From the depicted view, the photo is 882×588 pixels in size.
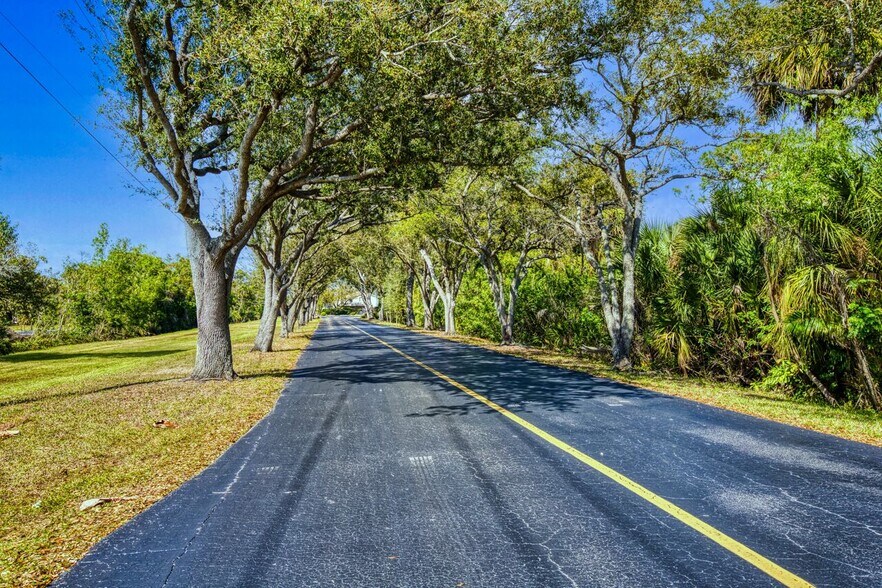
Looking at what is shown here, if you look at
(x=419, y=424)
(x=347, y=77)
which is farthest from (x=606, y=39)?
(x=419, y=424)

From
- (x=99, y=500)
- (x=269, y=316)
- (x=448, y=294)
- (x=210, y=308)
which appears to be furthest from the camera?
(x=448, y=294)

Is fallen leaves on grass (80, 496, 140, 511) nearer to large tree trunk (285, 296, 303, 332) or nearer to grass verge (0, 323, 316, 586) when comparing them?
grass verge (0, 323, 316, 586)

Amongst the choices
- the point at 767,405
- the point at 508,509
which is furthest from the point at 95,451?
the point at 767,405

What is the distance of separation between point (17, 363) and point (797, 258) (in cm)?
3134

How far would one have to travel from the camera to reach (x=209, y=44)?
9.07 meters

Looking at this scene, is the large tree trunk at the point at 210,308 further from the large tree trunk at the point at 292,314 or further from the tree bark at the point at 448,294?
the large tree trunk at the point at 292,314

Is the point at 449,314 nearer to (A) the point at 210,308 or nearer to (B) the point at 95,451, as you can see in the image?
(A) the point at 210,308

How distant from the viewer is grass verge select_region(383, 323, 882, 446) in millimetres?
7004

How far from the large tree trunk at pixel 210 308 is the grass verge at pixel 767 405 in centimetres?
925

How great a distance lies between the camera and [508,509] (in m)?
4.18

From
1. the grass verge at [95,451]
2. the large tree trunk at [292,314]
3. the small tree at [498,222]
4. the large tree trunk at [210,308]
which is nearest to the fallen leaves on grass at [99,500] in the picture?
the grass verge at [95,451]

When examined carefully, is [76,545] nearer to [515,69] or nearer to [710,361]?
[515,69]

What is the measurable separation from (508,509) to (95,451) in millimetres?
5315

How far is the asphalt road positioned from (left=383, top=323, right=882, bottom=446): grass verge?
62cm
